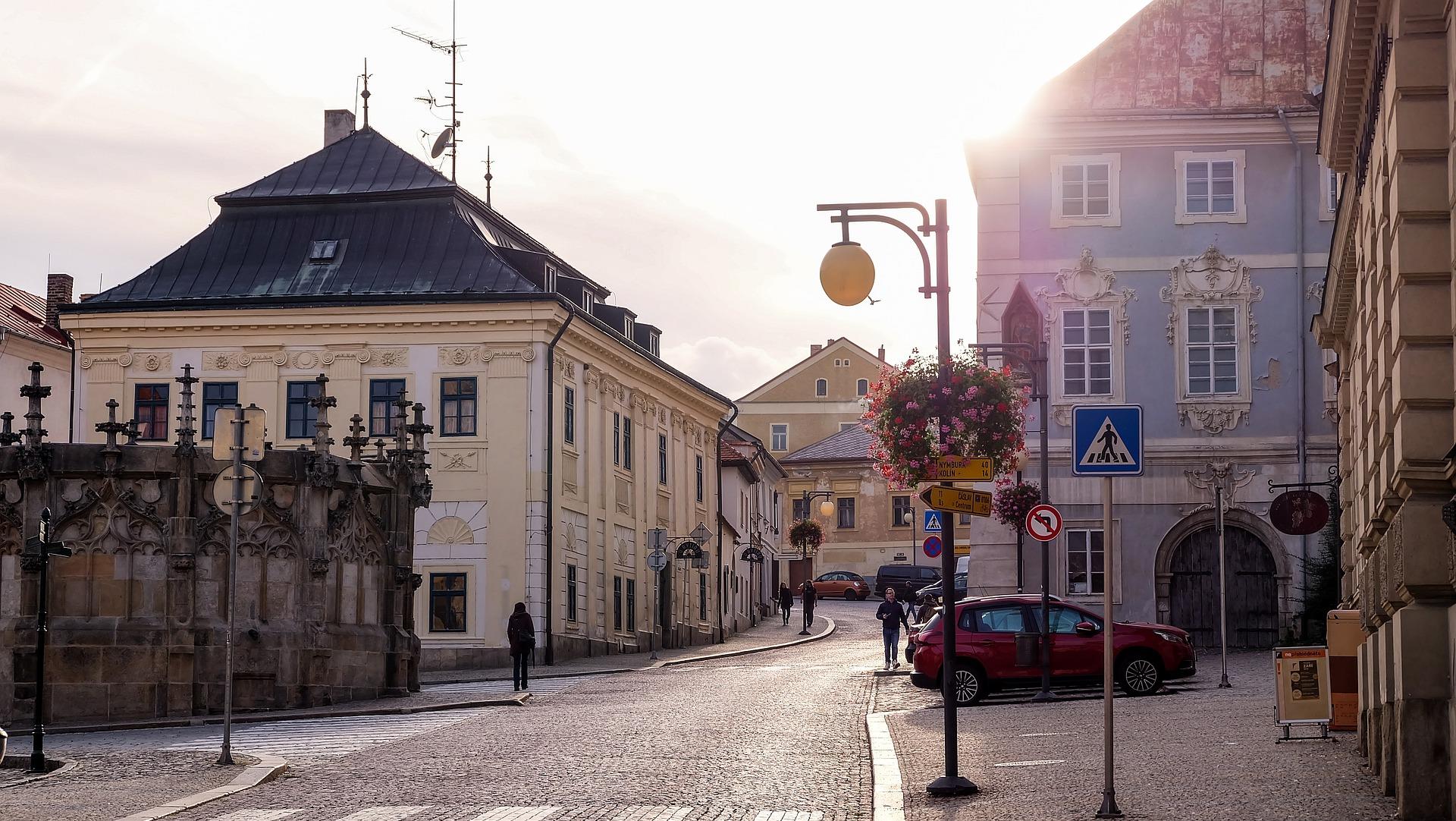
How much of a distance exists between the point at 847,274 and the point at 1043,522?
47.4ft

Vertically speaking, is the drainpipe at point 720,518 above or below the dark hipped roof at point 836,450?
below

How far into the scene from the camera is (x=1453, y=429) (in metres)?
12.4

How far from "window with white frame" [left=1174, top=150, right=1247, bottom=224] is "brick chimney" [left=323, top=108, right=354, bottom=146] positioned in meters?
25.7

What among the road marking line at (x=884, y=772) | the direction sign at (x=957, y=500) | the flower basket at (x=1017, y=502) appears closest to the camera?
the road marking line at (x=884, y=772)

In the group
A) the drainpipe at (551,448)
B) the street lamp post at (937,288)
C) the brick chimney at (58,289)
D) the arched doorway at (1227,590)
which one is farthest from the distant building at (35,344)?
the street lamp post at (937,288)

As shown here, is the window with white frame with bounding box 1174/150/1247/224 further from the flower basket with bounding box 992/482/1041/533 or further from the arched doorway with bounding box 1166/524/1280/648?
the flower basket with bounding box 992/482/1041/533

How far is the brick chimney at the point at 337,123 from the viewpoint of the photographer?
186 ft

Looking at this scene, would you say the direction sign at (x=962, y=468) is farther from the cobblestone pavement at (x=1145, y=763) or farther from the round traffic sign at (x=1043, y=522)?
the round traffic sign at (x=1043, y=522)

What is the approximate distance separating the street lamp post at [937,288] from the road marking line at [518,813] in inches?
122

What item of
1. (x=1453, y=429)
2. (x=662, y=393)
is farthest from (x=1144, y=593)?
(x=1453, y=429)

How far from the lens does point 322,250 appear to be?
160 feet

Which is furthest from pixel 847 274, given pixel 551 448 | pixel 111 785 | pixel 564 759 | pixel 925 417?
pixel 551 448

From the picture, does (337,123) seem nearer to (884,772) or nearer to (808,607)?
(808,607)

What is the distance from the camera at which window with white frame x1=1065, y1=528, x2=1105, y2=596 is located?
40.4 meters
